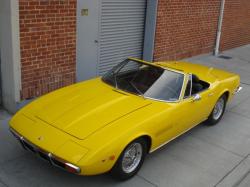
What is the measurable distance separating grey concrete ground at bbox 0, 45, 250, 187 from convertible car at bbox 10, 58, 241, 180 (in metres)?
0.31

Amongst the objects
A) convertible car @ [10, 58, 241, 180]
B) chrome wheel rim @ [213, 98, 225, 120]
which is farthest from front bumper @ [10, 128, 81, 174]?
chrome wheel rim @ [213, 98, 225, 120]

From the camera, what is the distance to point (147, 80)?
5.90 m

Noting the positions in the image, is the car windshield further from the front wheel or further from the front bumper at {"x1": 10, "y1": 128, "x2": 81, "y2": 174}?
the front bumper at {"x1": 10, "y1": 128, "x2": 81, "y2": 174}

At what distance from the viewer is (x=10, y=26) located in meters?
6.14

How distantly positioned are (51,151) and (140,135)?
3.81 ft

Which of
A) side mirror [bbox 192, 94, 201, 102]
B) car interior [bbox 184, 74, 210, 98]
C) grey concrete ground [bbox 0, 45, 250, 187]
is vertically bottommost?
grey concrete ground [bbox 0, 45, 250, 187]

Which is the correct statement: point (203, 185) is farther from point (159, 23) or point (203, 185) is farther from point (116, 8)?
point (159, 23)

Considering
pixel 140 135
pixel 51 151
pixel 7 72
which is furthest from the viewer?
pixel 7 72

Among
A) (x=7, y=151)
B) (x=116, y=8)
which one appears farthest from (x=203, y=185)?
(x=116, y=8)

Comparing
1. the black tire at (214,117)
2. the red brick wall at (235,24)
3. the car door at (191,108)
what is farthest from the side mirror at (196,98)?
the red brick wall at (235,24)

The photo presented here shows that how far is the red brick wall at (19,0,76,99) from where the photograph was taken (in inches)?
255

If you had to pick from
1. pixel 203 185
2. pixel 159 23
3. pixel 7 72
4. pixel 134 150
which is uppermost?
pixel 159 23

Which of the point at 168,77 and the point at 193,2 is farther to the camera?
the point at 193,2

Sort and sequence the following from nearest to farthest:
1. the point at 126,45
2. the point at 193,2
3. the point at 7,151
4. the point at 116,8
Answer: the point at 7,151 → the point at 116,8 → the point at 126,45 → the point at 193,2
